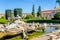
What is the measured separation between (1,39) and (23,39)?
4.37 ft

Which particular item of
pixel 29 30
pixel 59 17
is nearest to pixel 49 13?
pixel 59 17

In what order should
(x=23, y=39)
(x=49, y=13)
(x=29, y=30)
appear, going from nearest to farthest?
(x=23, y=39) → (x=29, y=30) → (x=49, y=13)

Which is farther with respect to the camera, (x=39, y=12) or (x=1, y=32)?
(x=39, y=12)

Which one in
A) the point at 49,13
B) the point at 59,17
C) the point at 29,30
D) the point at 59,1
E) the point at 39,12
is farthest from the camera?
the point at 49,13

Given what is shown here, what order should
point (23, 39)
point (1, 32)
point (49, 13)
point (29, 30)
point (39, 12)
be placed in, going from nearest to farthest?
point (1, 32) < point (23, 39) < point (29, 30) < point (39, 12) < point (49, 13)

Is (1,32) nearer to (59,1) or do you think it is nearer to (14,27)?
(14,27)

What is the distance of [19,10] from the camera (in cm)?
6750

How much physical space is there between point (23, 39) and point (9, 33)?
981 mm

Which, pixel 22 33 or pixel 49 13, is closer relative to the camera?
pixel 22 33

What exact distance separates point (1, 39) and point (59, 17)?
1468 inches

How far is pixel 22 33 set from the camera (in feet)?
45.1

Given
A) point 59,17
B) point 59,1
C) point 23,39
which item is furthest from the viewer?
point 59,1

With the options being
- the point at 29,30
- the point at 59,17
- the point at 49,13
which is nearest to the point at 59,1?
the point at 59,17

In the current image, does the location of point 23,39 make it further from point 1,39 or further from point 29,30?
point 29,30
